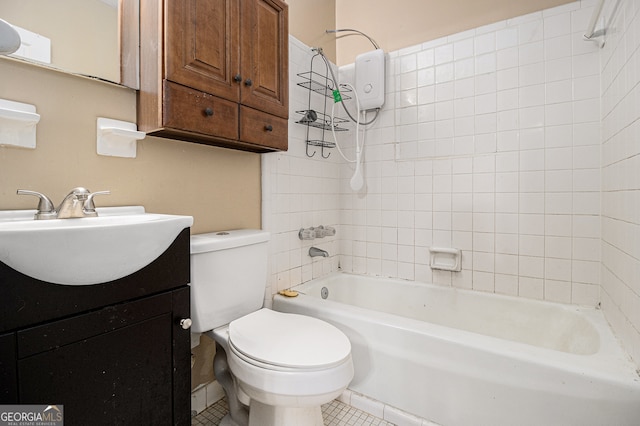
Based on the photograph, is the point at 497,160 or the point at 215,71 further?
the point at 497,160

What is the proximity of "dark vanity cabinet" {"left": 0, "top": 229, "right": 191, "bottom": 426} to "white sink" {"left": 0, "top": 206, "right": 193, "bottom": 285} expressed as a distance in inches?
0.9

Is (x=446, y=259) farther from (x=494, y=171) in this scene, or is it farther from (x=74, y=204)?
(x=74, y=204)

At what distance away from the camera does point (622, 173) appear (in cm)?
125

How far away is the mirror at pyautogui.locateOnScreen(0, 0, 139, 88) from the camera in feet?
3.28

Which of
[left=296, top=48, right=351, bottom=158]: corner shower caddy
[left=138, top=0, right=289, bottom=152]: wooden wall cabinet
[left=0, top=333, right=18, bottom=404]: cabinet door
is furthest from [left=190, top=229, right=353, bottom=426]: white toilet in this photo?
[left=296, top=48, right=351, bottom=158]: corner shower caddy

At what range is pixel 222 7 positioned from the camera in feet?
4.23

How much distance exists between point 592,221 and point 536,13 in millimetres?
1131

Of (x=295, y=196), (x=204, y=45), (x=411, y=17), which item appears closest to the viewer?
(x=204, y=45)

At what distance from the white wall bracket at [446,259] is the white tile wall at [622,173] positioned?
2.17 feet

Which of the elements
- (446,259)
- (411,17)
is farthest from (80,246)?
(411,17)

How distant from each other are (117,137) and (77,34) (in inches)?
13.8

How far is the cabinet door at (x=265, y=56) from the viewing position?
1398 millimetres

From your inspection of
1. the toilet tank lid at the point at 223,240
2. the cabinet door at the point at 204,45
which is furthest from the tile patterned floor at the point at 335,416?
the cabinet door at the point at 204,45

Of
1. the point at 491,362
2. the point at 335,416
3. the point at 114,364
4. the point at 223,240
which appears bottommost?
the point at 335,416
